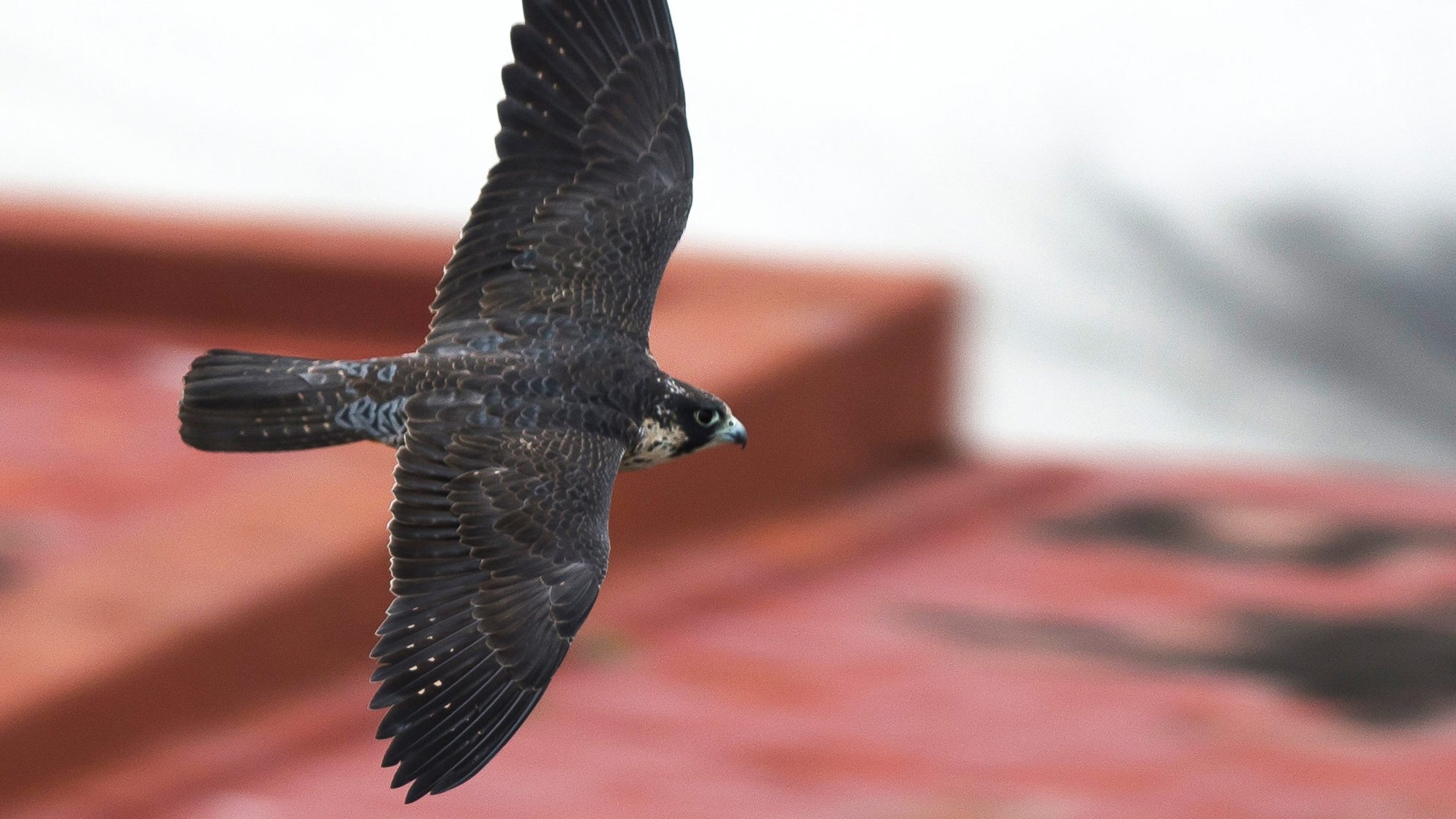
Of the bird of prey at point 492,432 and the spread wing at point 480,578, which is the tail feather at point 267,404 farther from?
the spread wing at point 480,578

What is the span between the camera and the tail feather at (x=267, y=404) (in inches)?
96.5

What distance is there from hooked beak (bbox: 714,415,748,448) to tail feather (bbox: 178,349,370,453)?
0.39 m

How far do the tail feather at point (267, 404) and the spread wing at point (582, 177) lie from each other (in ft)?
0.54

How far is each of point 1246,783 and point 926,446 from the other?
396cm

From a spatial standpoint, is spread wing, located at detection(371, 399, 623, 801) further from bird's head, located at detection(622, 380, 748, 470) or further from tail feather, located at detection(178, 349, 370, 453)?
tail feather, located at detection(178, 349, 370, 453)

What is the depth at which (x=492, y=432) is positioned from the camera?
2.31 m

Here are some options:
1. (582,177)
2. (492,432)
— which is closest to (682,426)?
(492,432)

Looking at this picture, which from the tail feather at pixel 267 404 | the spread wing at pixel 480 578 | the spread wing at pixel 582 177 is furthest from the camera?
the spread wing at pixel 582 177

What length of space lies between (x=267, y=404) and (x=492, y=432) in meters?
0.34

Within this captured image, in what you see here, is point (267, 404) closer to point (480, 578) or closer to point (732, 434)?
point (480, 578)

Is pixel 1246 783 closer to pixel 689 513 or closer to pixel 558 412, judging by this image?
pixel 689 513

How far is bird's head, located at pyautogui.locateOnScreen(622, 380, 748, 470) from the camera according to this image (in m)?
2.36

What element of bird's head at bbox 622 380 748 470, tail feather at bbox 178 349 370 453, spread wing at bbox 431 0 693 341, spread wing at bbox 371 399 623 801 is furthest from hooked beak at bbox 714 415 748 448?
tail feather at bbox 178 349 370 453

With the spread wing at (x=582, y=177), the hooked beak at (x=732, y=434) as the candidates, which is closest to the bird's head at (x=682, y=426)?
the hooked beak at (x=732, y=434)
